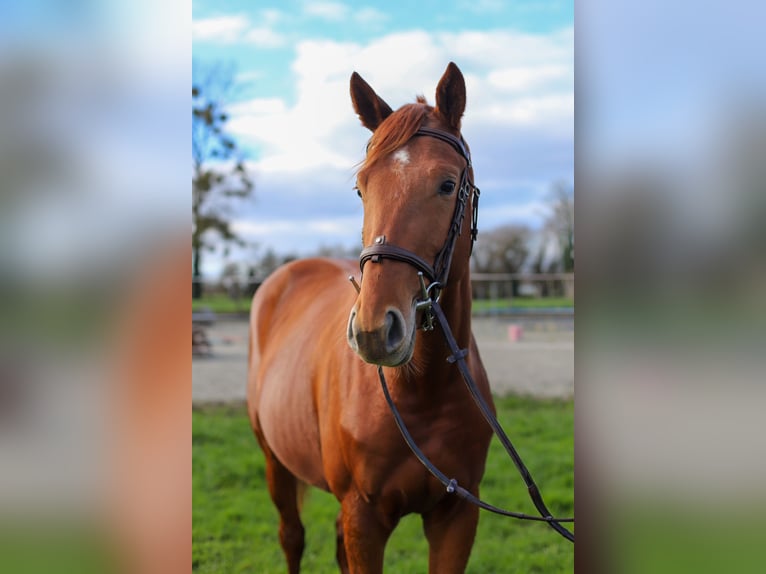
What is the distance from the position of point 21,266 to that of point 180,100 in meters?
0.33

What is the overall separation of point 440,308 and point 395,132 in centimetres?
61

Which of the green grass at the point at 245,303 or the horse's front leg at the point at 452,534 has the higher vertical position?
the green grass at the point at 245,303

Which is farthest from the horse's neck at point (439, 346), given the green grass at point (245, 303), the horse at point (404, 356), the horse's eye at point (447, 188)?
the green grass at point (245, 303)

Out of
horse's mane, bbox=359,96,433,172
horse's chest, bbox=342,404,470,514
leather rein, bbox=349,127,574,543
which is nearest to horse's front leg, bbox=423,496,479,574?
horse's chest, bbox=342,404,470,514

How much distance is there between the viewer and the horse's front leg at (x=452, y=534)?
2398 millimetres

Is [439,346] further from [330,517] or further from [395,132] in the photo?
[330,517]

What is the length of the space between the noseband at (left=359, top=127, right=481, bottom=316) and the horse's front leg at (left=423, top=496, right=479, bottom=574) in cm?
91

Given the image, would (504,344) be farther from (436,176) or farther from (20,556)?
(20,556)

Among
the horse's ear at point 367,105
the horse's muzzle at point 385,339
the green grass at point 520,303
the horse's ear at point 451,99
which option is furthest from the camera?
the green grass at point 520,303

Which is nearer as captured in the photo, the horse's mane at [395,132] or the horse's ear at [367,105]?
the horse's mane at [395,132]

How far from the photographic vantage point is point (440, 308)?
6.83 feet

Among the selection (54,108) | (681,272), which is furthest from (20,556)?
(681,272)

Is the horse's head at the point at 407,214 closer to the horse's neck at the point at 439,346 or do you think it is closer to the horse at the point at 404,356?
the horse at the point at 404,356

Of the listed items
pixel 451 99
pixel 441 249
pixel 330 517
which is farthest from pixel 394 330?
pixel 330 517
